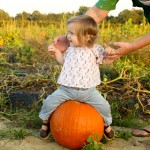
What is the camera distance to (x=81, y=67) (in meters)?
3.42

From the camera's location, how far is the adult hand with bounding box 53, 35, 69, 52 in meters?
3.62

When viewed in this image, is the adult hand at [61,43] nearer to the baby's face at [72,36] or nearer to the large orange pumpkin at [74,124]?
the baby's face at [72,36]

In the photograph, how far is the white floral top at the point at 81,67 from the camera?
339cm

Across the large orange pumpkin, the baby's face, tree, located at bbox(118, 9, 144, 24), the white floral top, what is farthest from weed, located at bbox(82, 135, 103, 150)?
tree, located at bbox(118, 9, 144, 24)

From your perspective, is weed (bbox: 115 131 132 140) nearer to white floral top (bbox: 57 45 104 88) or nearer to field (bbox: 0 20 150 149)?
field (bbox: 0 20 150 149)

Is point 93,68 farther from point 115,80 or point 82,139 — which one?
point 115,80

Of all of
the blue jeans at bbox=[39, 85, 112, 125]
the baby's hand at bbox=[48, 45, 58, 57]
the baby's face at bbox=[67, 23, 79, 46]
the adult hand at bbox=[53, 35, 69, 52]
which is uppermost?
the baby's face at bbox=[67, 23, 79, 46]

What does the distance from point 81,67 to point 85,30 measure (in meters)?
0.33

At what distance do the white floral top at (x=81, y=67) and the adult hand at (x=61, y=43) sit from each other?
0.13 metres

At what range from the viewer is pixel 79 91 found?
3408 mm

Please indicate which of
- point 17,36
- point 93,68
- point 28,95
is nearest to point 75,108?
point 93,68

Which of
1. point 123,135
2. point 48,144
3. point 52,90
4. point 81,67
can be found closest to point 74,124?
point 48,144

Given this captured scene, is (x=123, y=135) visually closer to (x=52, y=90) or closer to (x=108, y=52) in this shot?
(x=108, y=52)

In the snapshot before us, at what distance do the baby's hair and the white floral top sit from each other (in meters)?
0.07
